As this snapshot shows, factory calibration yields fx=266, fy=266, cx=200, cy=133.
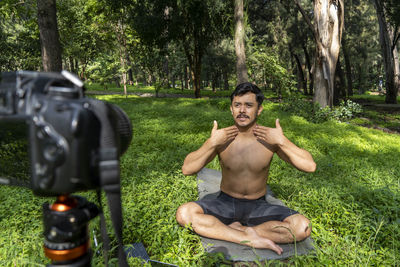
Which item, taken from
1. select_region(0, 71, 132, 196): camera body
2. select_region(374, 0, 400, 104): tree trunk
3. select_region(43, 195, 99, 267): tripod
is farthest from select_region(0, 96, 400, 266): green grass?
select_region(374, 0, 400, 104): tree trunk

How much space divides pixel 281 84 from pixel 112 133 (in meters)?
12.3

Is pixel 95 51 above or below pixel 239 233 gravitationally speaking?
above

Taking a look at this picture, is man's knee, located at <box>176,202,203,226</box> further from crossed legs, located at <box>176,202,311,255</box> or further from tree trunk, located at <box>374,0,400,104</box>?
tree trunk, located at <box>374,0,400,104</box>

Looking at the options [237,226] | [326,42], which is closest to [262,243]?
[237,226]

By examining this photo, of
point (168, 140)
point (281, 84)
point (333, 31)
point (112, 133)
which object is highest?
point (333, 31)

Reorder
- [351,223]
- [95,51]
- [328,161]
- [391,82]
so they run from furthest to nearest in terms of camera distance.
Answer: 1. [95,51]
2. [391,82]
3. [328,161]
4. [351,223]

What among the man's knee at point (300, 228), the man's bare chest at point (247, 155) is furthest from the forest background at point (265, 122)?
the man's bare chest at point (247, 155)

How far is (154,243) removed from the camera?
2480mm

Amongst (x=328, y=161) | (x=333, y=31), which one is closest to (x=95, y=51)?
(x=333, y=31)

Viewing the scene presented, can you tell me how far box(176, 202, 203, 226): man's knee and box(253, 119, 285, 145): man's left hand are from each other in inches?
36.9

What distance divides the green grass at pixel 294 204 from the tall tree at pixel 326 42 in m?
3.38

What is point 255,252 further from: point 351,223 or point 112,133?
point 112,133

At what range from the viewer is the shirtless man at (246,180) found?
2342mm

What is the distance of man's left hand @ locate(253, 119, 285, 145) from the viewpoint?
230 centimetres
